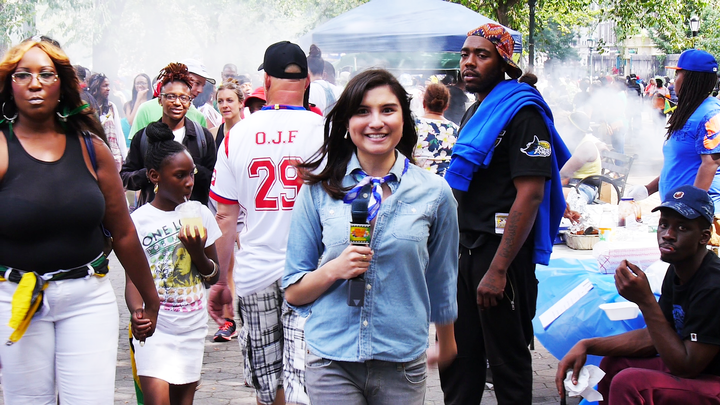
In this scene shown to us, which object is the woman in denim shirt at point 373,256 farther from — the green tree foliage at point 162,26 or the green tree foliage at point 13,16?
the green tree foliage at point 13,16

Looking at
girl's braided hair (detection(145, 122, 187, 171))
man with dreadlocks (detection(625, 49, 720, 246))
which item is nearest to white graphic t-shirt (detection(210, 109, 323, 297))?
girl's braided hair (detection(145, 122, 187, 171))

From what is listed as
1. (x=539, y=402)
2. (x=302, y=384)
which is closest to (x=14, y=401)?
(x=302, y=384)

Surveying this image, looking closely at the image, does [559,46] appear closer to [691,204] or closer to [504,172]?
[504,172]

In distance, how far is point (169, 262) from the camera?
3.95 meters

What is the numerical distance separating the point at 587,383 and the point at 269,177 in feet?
6.20

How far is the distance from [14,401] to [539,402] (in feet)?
10.8

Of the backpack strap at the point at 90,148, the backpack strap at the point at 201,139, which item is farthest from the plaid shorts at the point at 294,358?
the backpack strap at the point at 201,139

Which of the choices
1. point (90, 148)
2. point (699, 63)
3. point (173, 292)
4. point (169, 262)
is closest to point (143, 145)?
point (169, 262)

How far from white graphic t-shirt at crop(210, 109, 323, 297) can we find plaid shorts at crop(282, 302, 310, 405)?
0.25 metres

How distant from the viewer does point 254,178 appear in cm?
372

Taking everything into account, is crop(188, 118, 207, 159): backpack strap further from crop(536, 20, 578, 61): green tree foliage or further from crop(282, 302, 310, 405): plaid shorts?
crop(536, 20, 578, 61): green tree foliage

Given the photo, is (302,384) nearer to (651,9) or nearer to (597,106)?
(651,9)

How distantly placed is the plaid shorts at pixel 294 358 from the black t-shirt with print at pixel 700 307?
5.79 feet

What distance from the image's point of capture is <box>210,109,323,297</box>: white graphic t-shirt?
12.1ft
